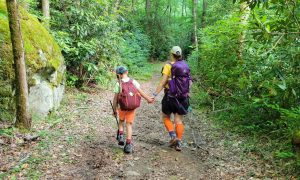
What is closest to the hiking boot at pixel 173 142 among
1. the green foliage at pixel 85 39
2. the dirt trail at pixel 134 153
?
the dirt trail at pixel 134 153

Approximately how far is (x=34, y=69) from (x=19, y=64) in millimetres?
1600

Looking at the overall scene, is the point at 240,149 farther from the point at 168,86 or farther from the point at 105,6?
the point at 105,6

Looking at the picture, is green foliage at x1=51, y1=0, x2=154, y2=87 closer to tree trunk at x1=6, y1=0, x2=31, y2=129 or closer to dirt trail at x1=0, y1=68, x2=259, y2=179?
dirt trail at x1=0, y1=68, x2=259, y2=179

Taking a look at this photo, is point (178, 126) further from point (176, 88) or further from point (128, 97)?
point (128, 97)

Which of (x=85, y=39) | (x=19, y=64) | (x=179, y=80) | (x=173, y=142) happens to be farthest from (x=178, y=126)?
(x=85, y=39)

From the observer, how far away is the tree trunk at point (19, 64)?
18.8ft

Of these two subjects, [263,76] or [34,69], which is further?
[34,69]

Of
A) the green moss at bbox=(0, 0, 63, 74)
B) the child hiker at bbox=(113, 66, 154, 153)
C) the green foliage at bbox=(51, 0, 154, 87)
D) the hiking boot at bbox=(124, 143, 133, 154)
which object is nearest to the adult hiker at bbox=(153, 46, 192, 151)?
the child hiker at bbox=(113, 66, 154, 153)

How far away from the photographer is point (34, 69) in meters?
7.43

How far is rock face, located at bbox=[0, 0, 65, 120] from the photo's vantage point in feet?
22.1

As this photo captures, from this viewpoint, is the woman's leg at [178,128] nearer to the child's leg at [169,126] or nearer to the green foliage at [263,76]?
the child's leg at [169,126]

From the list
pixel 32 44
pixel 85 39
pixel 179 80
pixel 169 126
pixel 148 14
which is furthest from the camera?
pixel 148 14

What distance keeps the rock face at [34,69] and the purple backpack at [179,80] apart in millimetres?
3392

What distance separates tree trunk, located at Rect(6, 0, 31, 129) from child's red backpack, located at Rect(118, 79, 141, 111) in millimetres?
1917
